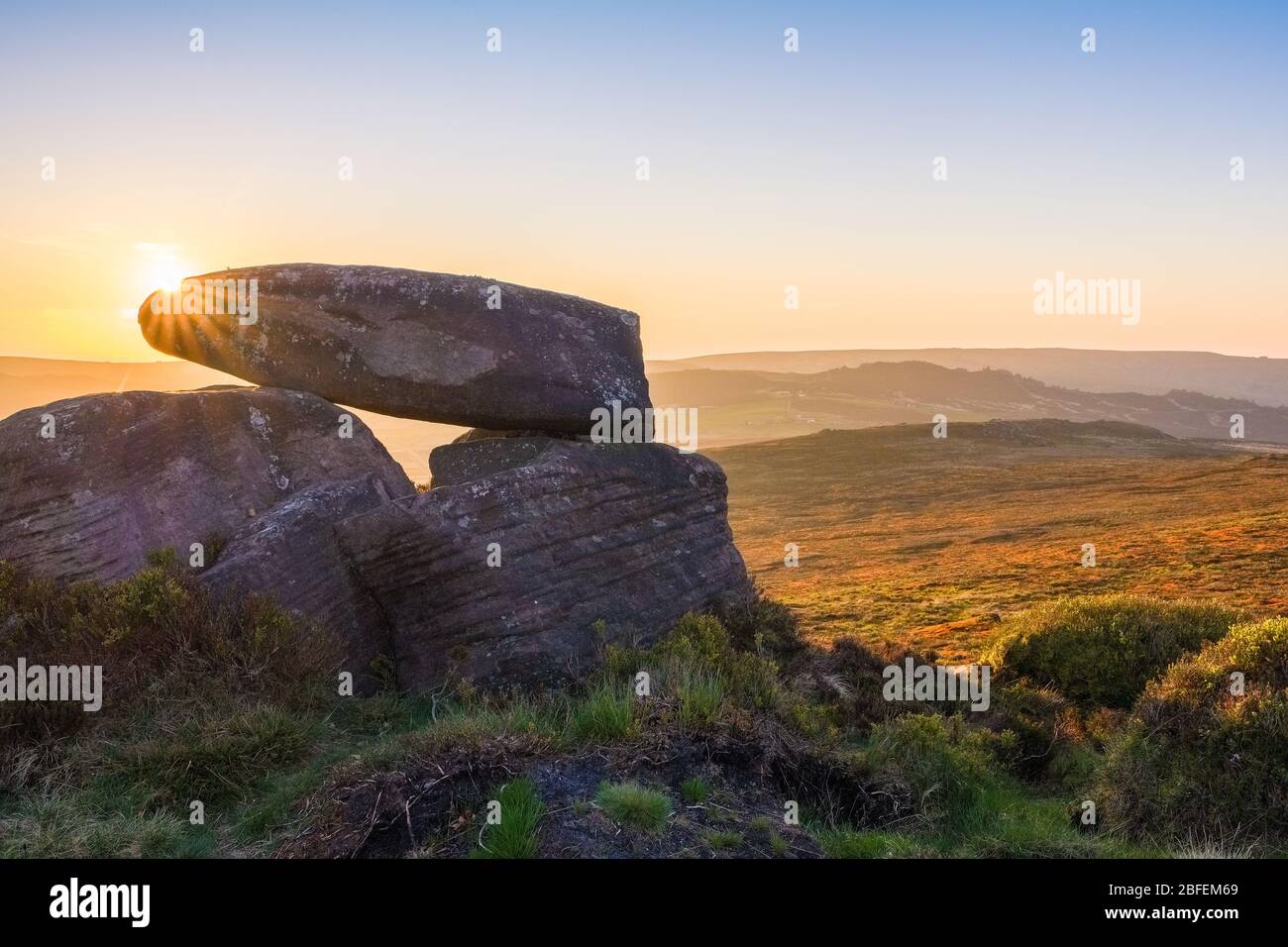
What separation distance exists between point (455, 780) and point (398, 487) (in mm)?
7614

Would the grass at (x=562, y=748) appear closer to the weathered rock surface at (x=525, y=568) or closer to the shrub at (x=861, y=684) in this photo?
the shrub at (x=861, y=684)

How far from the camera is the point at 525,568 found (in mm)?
11656

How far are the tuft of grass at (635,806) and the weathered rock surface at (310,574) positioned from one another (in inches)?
205

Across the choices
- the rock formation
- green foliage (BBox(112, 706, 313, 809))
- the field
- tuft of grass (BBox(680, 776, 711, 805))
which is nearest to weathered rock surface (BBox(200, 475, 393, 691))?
the rock formation

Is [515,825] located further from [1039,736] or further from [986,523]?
[986,523]

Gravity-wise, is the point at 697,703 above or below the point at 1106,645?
above

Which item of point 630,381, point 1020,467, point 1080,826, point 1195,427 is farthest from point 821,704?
point 1195,427

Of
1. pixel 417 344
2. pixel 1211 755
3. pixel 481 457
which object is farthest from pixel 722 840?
pixel 417 344

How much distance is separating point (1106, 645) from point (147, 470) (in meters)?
13.8

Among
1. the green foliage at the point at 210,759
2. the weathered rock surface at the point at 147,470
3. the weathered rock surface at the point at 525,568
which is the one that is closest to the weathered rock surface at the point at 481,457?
the weathered rock surface at the point at 525,568

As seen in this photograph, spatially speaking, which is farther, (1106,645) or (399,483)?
(399,483)

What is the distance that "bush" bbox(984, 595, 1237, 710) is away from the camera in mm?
13242

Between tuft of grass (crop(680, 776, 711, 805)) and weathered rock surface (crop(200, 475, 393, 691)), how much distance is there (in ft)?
17.0

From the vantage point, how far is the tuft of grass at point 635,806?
6.61m
